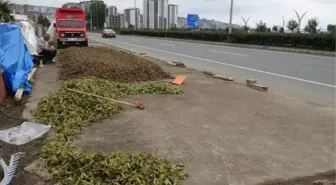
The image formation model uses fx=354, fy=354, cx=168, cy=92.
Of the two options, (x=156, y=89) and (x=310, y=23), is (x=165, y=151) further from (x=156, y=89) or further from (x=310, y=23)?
(x=310, y=23)

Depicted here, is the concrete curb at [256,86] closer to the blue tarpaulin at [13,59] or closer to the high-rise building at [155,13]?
the blue tarpaulin at [13,59]

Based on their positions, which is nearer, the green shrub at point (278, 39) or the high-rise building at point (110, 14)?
the green shrub at point (278, 39)

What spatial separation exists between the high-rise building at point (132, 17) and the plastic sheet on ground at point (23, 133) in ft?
282

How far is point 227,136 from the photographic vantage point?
4.84 meters

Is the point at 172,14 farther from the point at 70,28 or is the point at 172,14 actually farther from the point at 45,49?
the point at 45,49

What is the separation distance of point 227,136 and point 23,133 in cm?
282

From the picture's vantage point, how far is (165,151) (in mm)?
4250

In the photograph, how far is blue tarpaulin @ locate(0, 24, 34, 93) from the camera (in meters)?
7.17

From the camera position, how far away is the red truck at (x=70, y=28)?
23922 millimetres

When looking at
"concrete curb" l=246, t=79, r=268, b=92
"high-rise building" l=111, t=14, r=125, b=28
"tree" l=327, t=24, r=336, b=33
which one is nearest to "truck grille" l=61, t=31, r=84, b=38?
"tree" l=327, t=24, r=336, b=33

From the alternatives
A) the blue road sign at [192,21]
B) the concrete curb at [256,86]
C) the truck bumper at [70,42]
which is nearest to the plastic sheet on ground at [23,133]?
the concrete curb at [256,86]

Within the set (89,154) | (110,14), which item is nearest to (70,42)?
(89,154)

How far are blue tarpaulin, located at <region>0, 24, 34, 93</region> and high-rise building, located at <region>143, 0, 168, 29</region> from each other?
79627 mm

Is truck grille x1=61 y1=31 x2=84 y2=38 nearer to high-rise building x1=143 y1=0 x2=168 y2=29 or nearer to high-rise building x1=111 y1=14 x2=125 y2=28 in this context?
high-rise building x1=143 y1=0 x2=168 y2=29
